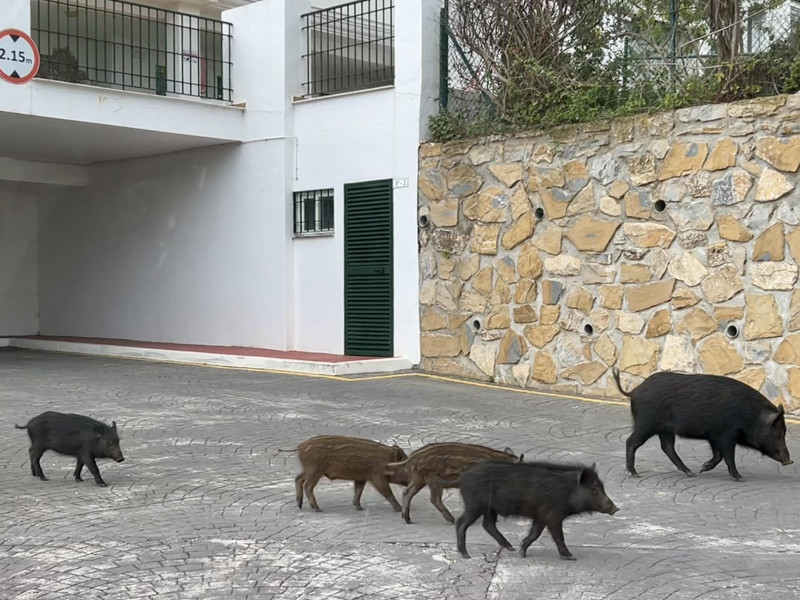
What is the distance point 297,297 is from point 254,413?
5.77 metres

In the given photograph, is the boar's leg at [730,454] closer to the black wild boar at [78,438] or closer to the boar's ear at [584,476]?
the boar's ear at [584,476]

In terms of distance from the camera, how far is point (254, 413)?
448 inches

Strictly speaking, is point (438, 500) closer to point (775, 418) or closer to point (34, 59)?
point (775, 418)

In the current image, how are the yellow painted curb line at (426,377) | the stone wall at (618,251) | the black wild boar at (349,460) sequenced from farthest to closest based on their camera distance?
the yellow painted curb line at (426,377)
the stone wall at (618,251)
the black wild boar at (349,460)

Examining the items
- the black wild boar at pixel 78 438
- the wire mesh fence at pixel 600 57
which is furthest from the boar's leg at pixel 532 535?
the wire mesh fence at pixel 600 57

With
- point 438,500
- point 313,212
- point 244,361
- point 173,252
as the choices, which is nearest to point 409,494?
point 438,500

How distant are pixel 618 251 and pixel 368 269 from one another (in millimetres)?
4219

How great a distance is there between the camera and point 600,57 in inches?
559

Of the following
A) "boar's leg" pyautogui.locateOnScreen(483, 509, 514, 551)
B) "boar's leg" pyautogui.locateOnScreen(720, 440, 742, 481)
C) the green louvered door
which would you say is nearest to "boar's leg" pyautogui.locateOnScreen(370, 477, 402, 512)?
"boar's leg" pyautogui.locateOnScreen(483, 509, 514, 551)

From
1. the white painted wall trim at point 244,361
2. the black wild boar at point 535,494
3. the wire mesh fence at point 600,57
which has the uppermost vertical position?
the wire mesh fence at point 600,57

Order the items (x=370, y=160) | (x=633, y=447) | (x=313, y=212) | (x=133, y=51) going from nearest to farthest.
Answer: (x=633, y=447)
(x=370, y=160)
(x=313, y=212)
(x=133, y=51)

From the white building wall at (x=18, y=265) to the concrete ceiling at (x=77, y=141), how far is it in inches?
106

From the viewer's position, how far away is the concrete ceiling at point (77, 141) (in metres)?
16.0

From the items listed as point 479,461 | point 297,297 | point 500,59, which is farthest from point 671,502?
point 297,297
